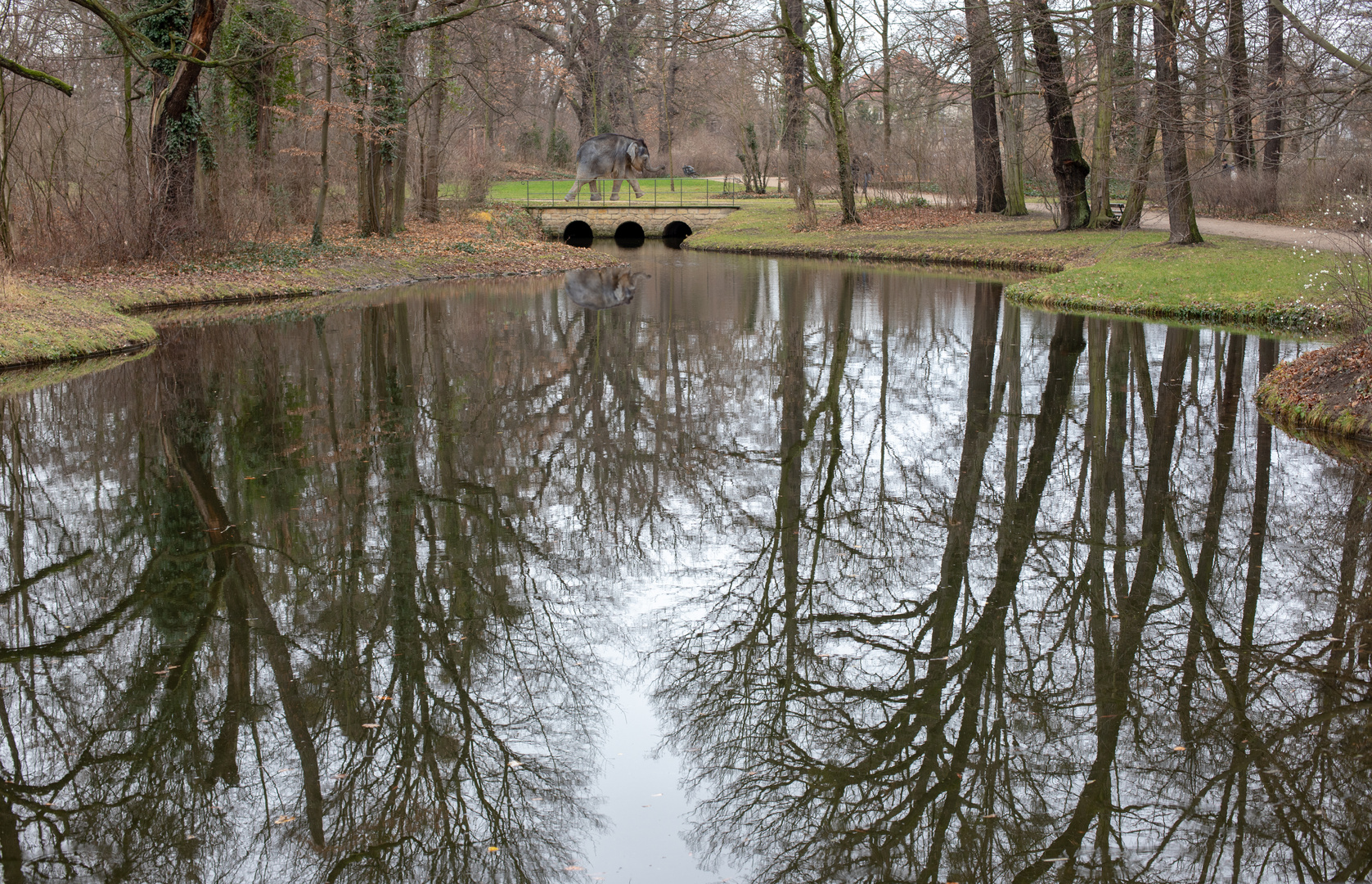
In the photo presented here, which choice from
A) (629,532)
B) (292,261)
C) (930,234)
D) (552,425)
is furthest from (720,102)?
(629,532)

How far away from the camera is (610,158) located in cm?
4447

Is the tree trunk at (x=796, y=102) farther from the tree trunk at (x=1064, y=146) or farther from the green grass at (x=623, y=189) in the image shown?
the tree trunk at (x=1064, y=146)

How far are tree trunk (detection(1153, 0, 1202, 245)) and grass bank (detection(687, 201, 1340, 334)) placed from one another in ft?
2.10

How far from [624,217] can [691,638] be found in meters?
36.6

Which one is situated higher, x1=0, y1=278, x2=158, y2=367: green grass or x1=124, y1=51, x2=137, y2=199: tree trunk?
x1=124, y1=51, x2=137, y2=199: tree trunk

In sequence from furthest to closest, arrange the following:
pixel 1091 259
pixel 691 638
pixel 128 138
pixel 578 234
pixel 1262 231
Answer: pixel 578 234 < pixel 1262 231 < pixel 1091 259 < pixel 128 138 < pixel 691 638

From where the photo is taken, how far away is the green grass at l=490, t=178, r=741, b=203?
45656 mm

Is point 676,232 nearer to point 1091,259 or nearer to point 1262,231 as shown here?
point 1091,259

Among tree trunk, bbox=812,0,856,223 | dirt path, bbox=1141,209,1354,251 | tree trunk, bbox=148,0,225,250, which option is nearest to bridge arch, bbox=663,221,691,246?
tree trunk, bbox=812,0,856,223

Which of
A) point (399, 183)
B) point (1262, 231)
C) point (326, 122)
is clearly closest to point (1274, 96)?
point (1262, 231)

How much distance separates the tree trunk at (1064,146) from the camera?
27844mm

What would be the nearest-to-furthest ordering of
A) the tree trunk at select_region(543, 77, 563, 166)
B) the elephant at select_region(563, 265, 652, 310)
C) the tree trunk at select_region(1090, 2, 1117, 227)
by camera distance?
the elephant at select_region(563, 265, 652, 310) < the tree trunk at select_region(1090, 2, 1117, 227) < the tree trunk at select_region(543, 77, 563, 166)

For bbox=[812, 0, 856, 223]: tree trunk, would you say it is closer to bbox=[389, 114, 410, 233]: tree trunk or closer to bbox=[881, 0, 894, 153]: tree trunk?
bbox=[881, 0, 894, 153]: tree trunk

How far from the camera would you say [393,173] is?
100.0 feet
